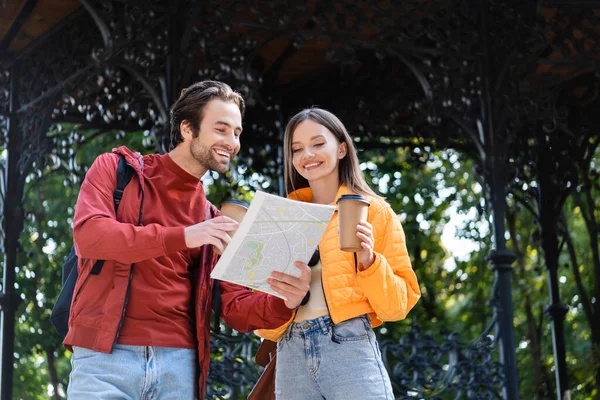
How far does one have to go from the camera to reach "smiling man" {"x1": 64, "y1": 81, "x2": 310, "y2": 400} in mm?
2740

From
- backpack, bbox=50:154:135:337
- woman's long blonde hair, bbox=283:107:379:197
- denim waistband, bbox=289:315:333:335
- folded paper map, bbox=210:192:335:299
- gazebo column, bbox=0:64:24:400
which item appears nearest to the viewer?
folded paper map, bbox=210:192:335:299

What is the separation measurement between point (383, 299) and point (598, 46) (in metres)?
4.07

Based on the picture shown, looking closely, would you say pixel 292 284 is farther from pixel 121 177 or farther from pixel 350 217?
pixel 121 177

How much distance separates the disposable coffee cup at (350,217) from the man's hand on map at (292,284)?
209 mm

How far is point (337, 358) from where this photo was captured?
301 cm

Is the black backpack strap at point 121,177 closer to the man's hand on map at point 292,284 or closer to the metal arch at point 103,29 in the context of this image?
the man's hand on map at point 292,284

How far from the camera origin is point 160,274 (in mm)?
2895

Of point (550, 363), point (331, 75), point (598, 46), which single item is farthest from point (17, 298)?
point (550, 363)

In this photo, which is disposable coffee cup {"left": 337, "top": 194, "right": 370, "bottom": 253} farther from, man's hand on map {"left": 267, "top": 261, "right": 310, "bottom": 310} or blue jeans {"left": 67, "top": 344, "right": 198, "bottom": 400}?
blue jeans {"left": 67, "top": 344, "right": 198, "bottom": 400}

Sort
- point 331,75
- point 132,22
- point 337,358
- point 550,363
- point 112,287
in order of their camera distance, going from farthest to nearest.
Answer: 1. point 550,363
2. point 331,75
3. point 132,22
4. point 337,358
5. point 112,287

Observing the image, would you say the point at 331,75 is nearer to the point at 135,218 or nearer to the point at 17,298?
the point at 17,298

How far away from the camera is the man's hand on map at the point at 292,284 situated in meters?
2.95

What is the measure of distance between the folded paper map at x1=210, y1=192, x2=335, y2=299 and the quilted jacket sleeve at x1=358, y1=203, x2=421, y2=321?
0.21m

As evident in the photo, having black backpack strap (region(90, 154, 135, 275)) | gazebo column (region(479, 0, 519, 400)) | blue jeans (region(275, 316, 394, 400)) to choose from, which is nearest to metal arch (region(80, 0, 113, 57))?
gazebo column (region(479, 0, 519, 400))
